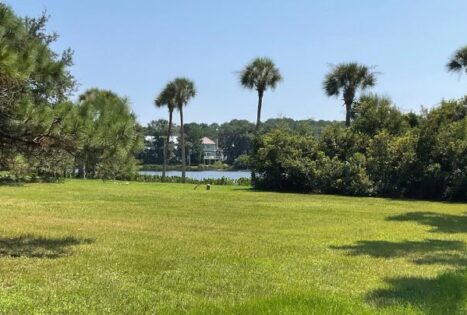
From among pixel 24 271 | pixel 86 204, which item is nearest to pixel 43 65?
pixel 24 271

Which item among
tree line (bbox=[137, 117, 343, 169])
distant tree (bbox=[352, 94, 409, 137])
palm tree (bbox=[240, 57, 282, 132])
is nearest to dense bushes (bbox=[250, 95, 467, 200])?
distant tree (bbox=[352, 94, 409, 137])

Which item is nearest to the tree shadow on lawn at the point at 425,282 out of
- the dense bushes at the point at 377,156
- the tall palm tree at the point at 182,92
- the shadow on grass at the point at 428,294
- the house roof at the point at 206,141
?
the shadow on grass at the point at 428,294

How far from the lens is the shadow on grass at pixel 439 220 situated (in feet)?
48.6

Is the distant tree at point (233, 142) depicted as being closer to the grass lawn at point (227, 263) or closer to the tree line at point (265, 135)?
the tree line at point (265, 135)

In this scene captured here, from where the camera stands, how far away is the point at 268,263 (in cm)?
902

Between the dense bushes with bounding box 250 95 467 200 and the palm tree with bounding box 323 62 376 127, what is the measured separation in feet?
16.6

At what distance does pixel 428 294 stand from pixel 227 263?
3157 mm

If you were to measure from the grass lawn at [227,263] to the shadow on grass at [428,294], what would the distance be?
0.01 m

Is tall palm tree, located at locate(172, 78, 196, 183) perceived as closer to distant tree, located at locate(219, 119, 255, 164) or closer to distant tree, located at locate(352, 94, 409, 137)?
distant tree, located at locate(352, 94, 409, 137)

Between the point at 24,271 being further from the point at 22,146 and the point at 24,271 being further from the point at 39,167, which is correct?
the point at 39,167

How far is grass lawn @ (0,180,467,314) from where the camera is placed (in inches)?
251

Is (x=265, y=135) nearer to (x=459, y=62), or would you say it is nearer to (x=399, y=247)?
(x=459, y=62)

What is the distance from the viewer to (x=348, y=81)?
1607 inches

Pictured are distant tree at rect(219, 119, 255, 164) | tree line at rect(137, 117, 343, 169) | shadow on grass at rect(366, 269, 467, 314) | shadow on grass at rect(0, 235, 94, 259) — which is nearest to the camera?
shadow on grass at rect(366, 269, 467, 314)
